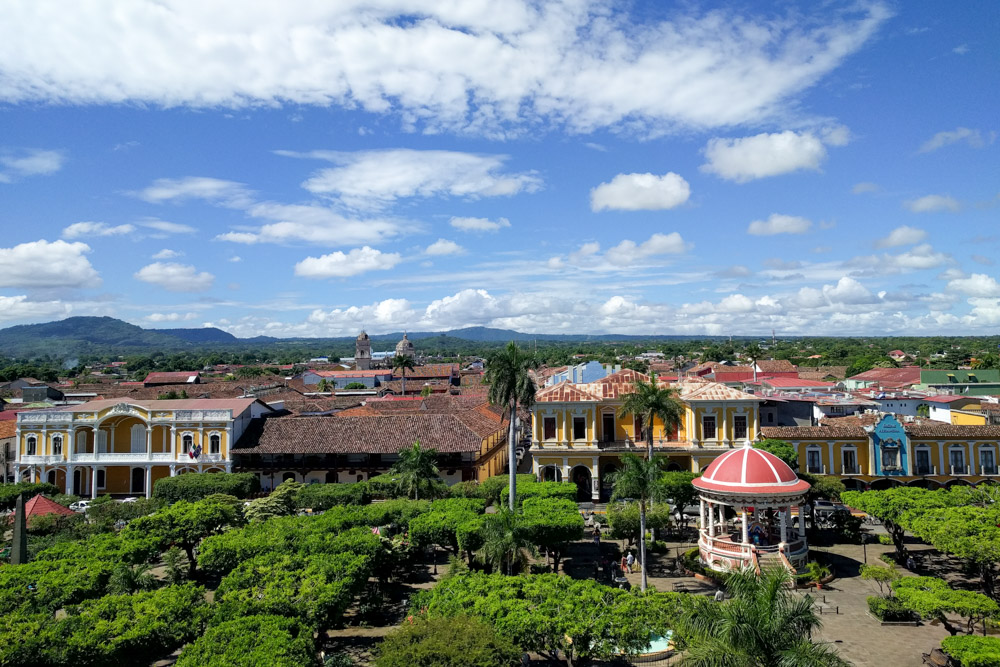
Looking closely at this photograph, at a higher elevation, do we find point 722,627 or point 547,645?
point 722,627

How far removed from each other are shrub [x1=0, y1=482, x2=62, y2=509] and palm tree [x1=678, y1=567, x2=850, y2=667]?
40923mm

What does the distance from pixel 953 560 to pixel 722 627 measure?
78.5ft

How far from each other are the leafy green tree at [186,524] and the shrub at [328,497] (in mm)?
8298

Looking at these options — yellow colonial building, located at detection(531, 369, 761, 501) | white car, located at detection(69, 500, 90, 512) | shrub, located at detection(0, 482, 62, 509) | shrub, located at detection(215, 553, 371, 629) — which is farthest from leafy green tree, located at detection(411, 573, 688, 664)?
white car, located at detection(69, 500, 90, 512)

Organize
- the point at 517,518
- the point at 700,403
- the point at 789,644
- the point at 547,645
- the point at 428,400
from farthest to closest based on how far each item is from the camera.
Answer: the point at 428,400 < the point at 700,403 < the point at 517,518 < the point at 547,645 < the point at 789,644

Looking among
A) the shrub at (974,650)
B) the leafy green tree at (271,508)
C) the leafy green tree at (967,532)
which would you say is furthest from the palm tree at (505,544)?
the leafy green tree at (967,532)

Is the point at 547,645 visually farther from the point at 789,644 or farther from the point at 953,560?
the point at 953,560

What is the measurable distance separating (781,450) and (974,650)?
22.9 m

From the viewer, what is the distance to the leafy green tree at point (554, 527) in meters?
27.8

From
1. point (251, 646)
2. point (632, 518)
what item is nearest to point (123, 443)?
point (632, 518)

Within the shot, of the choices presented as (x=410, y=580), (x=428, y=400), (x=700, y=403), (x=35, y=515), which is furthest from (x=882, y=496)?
(x=428, y=400)

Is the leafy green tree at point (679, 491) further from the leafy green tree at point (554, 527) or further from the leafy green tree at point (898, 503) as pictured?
the leafy green tree at point (898, 503)

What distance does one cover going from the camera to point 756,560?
28391 millimetres

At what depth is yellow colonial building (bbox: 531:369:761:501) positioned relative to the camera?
4450 cm
